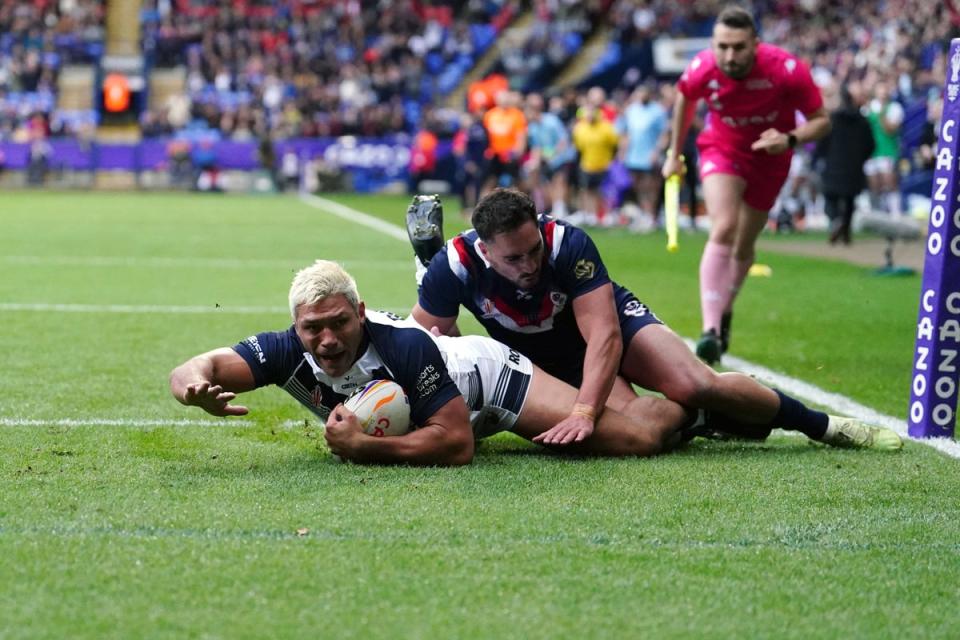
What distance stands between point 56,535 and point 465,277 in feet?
7.49

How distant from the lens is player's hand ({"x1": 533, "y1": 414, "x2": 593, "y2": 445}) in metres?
5.64

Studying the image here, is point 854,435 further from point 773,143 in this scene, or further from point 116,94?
point 116,94

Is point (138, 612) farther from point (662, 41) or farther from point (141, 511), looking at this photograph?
point (662, 41)

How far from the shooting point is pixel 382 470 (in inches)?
215

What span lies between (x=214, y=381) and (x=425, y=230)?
1.87 meters

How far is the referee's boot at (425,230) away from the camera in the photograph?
7.12m

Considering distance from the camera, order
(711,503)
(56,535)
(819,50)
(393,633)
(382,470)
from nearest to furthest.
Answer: (393,633), (56,535), (711,503), (382,470), (819,50)

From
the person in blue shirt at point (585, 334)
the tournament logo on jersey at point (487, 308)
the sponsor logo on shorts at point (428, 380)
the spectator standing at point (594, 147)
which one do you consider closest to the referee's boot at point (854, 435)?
the person in blue shirt at point (585, 334)

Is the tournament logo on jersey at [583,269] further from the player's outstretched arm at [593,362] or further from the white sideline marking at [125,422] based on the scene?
the white sideline marking at [125,422]

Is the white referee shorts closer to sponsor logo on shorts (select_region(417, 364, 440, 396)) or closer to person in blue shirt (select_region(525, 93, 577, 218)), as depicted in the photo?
sponsor logo on shorts (select_region(417, 364, 440, 396))

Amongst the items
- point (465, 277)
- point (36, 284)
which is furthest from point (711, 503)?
point (36, 284)

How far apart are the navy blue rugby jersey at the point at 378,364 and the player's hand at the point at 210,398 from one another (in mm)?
324

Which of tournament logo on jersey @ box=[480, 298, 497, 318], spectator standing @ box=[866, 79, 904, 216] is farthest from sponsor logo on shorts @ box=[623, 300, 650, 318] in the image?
spectator standing @ box=[866, 79, 904, 216]

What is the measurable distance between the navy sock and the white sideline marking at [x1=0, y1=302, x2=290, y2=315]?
5.77 meters
